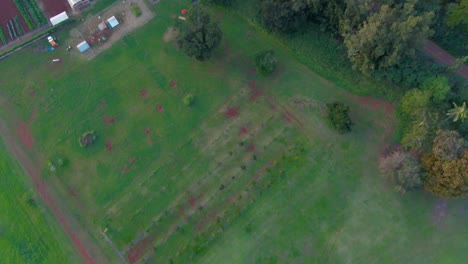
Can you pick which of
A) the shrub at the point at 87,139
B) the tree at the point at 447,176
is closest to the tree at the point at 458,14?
the tree at the point at 447,176

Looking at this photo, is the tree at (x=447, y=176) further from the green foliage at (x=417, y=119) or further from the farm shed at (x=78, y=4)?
the farm shed at (x=78, y=4)

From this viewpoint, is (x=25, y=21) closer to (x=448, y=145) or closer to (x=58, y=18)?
(x=58, y=18)

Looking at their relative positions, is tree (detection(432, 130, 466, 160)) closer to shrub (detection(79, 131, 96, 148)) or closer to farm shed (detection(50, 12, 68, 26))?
shrub (detection(79, 131, 96, 148))

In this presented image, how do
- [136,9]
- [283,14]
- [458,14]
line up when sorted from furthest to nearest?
[136,9], [283,14], [458,14]

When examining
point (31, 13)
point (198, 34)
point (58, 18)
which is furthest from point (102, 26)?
point (198, 34)

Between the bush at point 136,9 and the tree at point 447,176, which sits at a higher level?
the bush at point 136,9

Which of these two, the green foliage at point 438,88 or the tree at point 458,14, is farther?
the tree at point 458,14

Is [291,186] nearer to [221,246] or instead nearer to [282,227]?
[282,227]
